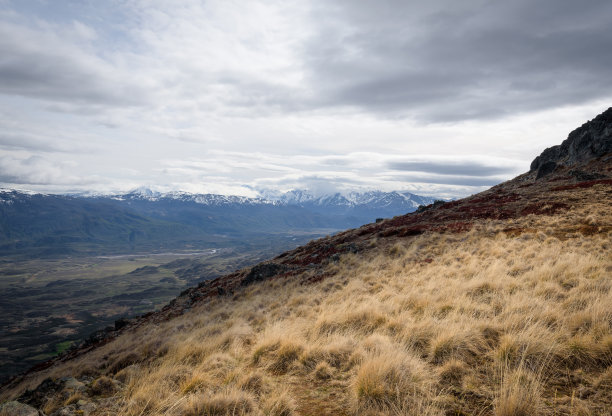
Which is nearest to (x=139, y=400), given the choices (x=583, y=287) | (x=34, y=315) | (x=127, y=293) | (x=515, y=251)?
(x=583, y=287)

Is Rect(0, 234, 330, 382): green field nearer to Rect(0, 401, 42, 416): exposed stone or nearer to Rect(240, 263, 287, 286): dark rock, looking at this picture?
Rect(240, 263, 287, 286): dark rock

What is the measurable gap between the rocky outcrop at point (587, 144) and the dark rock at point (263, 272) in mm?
38401

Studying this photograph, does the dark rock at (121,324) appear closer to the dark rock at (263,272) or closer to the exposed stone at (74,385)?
the dark rock at (263,272)

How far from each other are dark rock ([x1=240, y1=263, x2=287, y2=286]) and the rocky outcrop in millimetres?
38401

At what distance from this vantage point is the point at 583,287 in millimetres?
6598

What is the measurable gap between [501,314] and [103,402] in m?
7.67

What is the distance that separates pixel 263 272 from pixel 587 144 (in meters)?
46.0

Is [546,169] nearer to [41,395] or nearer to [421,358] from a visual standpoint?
[421,358]

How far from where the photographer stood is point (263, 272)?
71.3ft

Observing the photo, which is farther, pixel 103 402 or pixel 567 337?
pixel 103 402

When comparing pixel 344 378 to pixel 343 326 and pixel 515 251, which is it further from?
pixel 515 251

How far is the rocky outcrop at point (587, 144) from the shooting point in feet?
116

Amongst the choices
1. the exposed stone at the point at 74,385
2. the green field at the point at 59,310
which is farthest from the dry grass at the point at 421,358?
the green field at the point at 59,310

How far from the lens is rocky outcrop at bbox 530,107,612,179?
3522cm
